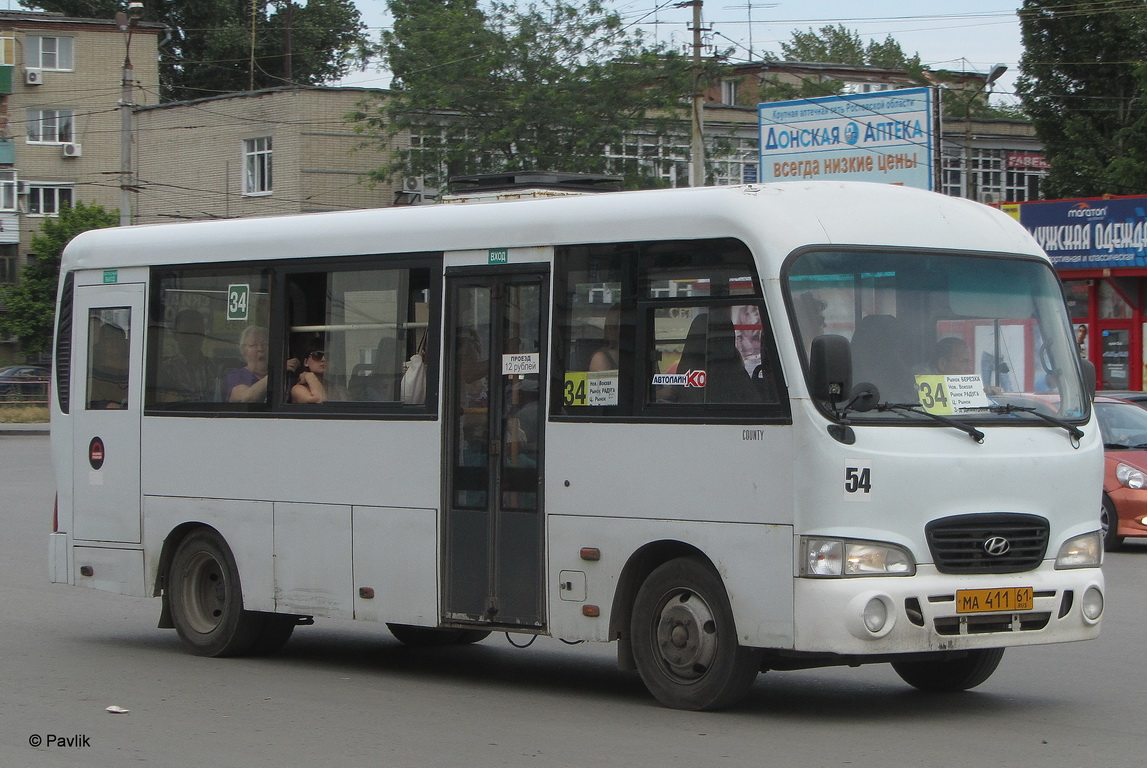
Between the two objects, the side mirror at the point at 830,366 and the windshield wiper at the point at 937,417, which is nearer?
the side mirror at the point at 830,366

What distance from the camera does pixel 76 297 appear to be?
40.7 ft

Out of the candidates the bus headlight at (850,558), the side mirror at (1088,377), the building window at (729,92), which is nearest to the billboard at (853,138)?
the side mirror at (1088,377)

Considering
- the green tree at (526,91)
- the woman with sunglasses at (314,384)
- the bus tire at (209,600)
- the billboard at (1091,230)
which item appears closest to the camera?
the woman with sunglasses at (314,384)

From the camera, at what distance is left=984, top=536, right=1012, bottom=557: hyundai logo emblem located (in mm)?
8180

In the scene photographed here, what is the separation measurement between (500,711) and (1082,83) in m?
44.7

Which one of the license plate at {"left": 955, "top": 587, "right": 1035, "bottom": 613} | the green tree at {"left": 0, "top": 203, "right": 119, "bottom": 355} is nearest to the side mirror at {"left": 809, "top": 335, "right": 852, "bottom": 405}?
the license plate at {"left": 955, "top": 587, "right": 1035, "bottom": 613}

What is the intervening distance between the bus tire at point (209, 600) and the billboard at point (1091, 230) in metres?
27.0

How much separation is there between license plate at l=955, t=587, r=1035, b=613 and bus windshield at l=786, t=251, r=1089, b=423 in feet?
2.86

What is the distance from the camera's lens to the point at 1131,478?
17203 millimetres

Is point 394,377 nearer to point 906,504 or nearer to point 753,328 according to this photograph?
point 753,328

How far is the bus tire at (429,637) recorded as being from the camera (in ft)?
38.2

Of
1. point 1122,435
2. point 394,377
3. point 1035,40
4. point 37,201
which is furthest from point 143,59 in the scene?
point 394,377

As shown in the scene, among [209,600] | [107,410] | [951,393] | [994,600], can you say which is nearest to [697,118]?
[107,410]

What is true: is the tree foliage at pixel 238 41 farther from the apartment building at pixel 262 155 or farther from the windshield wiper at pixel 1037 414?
the windshield wiper at pixel 1037 414
